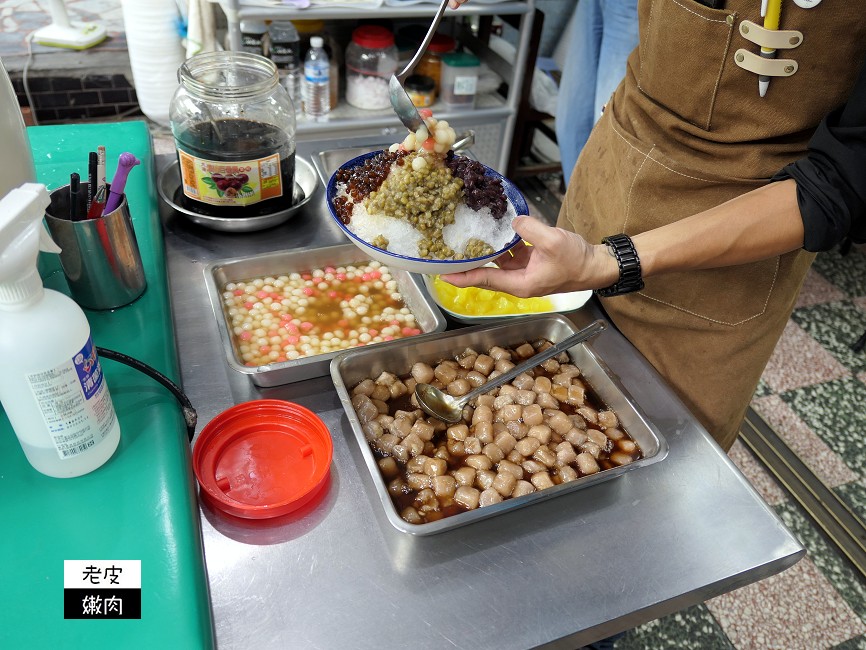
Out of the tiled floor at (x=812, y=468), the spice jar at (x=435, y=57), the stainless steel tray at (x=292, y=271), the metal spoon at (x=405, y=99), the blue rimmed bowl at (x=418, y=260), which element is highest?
the metal spoon at (x=405, y=99)

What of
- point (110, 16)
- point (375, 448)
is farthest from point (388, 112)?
point (375, 448)

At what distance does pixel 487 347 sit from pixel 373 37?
2291 millimetres

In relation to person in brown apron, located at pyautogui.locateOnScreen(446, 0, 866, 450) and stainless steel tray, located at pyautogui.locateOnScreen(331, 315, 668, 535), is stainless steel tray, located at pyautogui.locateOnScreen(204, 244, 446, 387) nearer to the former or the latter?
stainless steel tray, located at pyautogui.locateOnScreen(331, 315, 668, 535)

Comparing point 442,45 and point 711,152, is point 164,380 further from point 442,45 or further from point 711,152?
point 442,45

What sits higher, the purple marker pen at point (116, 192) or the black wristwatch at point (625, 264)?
the purple marker pen at point (116, 192)

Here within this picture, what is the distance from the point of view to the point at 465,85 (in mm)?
3271

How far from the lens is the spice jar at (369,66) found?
3104 millimetres

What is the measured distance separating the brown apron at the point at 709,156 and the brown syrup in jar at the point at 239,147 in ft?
2.44

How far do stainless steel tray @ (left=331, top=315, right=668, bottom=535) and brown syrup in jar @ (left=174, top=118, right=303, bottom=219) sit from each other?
1.76ft

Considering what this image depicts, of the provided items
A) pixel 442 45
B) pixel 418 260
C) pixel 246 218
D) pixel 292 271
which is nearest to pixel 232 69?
pixel 246 218

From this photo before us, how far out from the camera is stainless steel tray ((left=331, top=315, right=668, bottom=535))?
97 centimetres

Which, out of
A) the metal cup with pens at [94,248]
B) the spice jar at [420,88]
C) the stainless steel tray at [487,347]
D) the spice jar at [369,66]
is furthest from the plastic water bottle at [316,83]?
the stainless steel tray at [487,347]

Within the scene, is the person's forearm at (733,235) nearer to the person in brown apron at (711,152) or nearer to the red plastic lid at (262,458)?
the person in brown apron at (711,152)

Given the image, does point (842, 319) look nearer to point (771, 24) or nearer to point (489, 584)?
point (771, 24)
